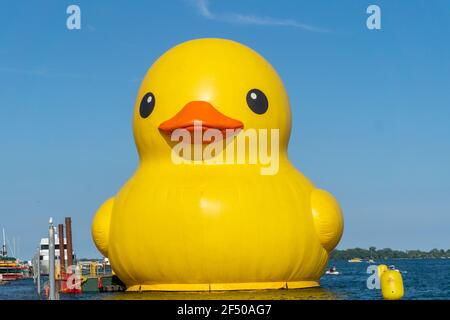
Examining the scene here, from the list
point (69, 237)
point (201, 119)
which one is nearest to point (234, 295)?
point (201, 119)

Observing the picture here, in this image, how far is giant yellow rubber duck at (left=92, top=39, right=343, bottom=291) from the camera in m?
17.8

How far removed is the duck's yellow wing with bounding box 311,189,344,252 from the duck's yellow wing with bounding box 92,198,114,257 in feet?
17.0

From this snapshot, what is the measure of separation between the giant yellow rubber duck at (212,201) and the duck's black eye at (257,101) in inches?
1.2

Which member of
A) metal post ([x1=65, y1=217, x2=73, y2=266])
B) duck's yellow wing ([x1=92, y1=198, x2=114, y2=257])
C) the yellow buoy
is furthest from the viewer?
metal post ([x1=65, y1=217, x2=73, y2=266])

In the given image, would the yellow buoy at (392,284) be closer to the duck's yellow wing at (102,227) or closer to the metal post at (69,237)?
the duck's yellow wing at (102,227)

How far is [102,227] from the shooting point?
65.2 feet

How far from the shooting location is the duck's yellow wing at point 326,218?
19.1 metres

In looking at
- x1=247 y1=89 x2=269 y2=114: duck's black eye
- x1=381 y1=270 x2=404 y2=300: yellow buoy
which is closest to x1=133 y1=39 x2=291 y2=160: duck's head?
x1=247 y1=89 x2=269 y2=114: duck's black eye

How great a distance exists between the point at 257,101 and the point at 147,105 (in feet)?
8.93

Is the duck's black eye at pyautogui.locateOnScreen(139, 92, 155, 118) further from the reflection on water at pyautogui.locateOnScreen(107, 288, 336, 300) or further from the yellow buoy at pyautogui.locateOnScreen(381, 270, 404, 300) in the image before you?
the yellow buoy at pyautogui.locateOnScreen(381, 270, 404, 300)

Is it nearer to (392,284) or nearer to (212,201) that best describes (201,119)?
(212,201)
